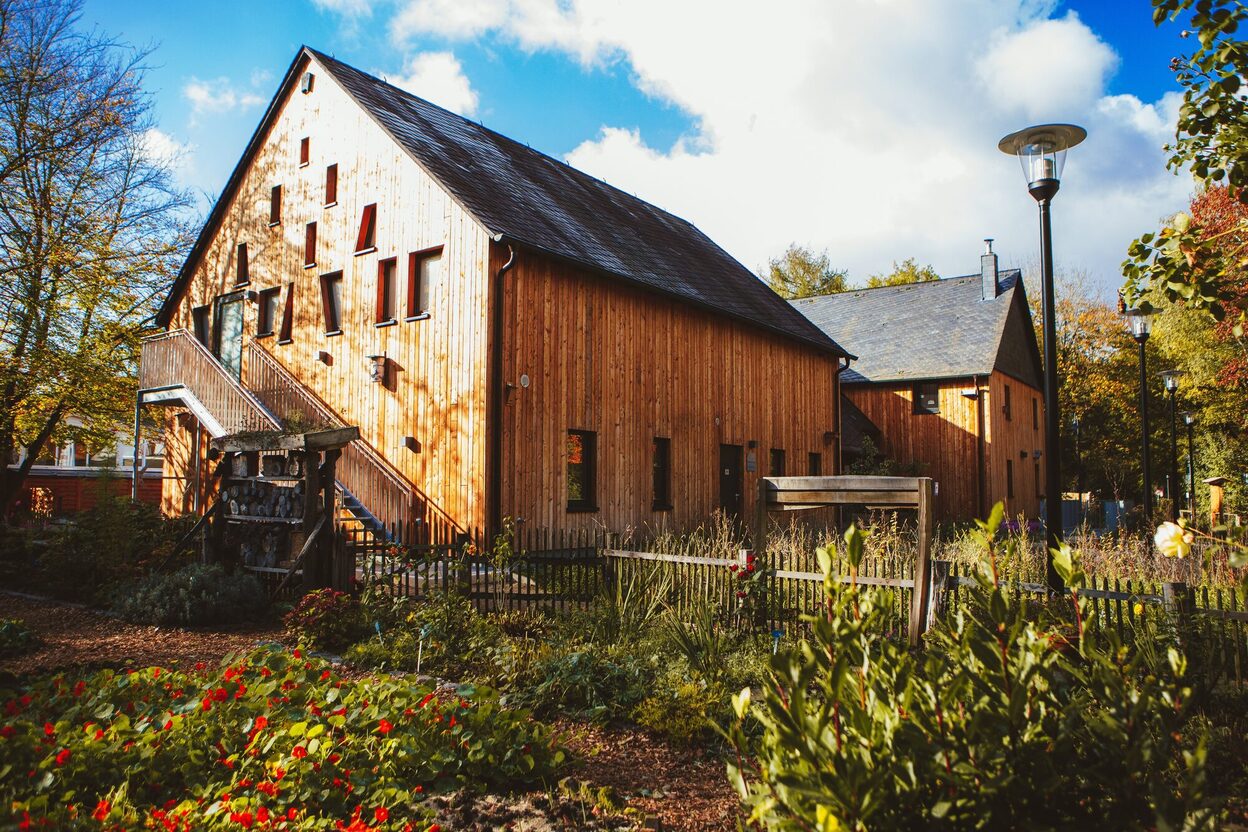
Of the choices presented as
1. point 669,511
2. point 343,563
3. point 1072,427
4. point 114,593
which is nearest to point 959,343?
point 669,511

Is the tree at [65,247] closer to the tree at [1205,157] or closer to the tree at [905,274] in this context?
the tree at [1205,157]

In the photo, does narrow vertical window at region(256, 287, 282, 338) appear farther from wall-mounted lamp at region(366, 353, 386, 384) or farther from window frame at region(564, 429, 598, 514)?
window frame at region(564, 429, 598, 514)

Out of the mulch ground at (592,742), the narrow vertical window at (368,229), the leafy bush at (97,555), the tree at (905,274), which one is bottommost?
the mulch ground at (592,742)

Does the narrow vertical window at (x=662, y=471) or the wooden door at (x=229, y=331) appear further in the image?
the wooden door at (x=229, y=331)

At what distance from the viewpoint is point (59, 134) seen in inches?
679

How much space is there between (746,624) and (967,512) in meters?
18.2

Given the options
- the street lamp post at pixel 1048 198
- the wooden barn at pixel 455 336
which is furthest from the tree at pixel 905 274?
the street lamp post at pixel 1048 198

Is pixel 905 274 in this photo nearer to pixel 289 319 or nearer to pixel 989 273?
pixel 989 273

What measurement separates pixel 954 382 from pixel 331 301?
A: 57.6 ft

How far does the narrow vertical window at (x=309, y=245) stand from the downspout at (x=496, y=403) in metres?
5.41

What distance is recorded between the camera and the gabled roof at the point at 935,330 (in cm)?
2491

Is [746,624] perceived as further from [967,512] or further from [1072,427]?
[1072,427]

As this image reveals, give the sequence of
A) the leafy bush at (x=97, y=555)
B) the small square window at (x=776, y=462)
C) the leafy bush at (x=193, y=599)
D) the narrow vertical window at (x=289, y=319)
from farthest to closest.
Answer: the small square window at (x=776, y=462) → the narrow vertical window at (x=289, y=319) → the leafy bush at (x=97, y=555) → the leafy bush at (x=193, y=599)

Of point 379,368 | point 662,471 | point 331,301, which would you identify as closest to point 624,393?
point 662,471
